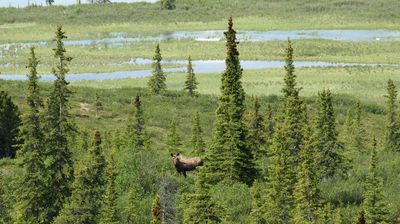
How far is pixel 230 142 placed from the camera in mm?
29359

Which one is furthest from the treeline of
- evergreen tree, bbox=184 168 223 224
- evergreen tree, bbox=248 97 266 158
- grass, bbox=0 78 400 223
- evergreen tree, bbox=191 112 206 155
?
evergreen tree, bbox=191 112 206 155

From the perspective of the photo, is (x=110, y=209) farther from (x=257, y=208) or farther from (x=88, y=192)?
(x=257, y=208)

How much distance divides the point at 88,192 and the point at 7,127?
62.2 ft

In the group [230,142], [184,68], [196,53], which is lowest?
[184,68]

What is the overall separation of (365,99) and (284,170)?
49.5 metres

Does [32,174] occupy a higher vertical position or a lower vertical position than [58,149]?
lower

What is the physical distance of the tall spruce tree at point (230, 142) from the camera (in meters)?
29.4

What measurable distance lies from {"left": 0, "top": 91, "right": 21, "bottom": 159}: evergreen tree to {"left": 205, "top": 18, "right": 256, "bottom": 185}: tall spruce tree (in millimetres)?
15673

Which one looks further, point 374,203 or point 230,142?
point 230,142

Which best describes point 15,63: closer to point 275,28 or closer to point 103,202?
point 275,28

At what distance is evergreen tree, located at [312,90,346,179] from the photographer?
30.1 metres

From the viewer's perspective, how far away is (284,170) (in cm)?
2370

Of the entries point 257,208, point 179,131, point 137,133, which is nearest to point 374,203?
point 257,208

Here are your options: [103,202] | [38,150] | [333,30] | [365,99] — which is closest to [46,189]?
[38,150]
